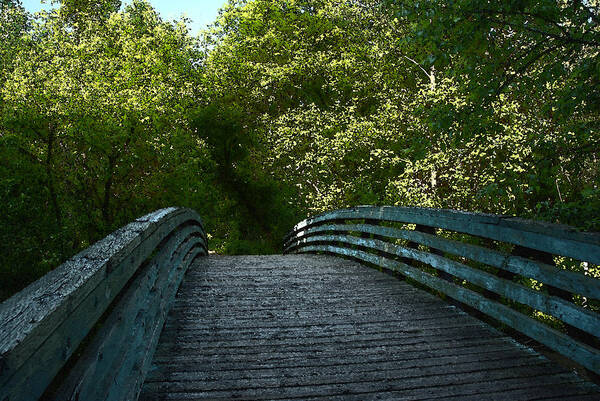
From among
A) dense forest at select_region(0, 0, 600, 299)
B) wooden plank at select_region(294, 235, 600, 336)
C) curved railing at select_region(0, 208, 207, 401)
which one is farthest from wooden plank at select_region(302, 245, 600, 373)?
curved railing at select_region(0, 208, 207, 401)

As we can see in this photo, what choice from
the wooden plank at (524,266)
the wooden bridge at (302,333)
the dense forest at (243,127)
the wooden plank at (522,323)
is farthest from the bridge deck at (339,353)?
the dense forest at (243,127)

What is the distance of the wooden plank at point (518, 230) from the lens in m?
2.74

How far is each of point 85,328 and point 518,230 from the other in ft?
10.6

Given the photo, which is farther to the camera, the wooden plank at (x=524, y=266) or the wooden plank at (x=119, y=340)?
the wooden plank at (x=524, y=266)

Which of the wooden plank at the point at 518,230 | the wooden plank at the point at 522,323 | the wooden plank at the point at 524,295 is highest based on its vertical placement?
the wooden plank at the point at 518,230

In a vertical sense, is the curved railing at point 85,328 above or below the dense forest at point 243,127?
below

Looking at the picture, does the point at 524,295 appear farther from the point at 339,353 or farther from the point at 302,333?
the point at 302,333

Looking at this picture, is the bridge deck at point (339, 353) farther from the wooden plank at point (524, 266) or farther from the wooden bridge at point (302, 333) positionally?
the wooden plank at point (524, 266)

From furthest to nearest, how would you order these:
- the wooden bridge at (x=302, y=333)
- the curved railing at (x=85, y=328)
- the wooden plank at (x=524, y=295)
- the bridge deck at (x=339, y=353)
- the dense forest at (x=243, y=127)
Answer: the dense forest at (x=243, y=127)
the bridge deck at (x=339, y=353)
the wooden plank at (x=524, y=295)
the wooden bridge at (x=302, y=333)
the curved railing at (x=85, y=328)

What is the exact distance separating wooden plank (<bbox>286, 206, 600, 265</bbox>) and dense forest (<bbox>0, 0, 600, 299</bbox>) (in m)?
2.15

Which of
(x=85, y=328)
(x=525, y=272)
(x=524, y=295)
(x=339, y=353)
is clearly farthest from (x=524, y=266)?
(x=85, y=328)

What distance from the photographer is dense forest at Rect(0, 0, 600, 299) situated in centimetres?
1306

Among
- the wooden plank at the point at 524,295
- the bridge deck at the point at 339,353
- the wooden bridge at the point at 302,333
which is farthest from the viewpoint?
the bridge deck at the point at 339,353

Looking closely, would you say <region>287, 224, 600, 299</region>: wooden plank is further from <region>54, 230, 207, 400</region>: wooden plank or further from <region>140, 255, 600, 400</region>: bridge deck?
<region>54, 230, 207, 400</region>: wooden plank
